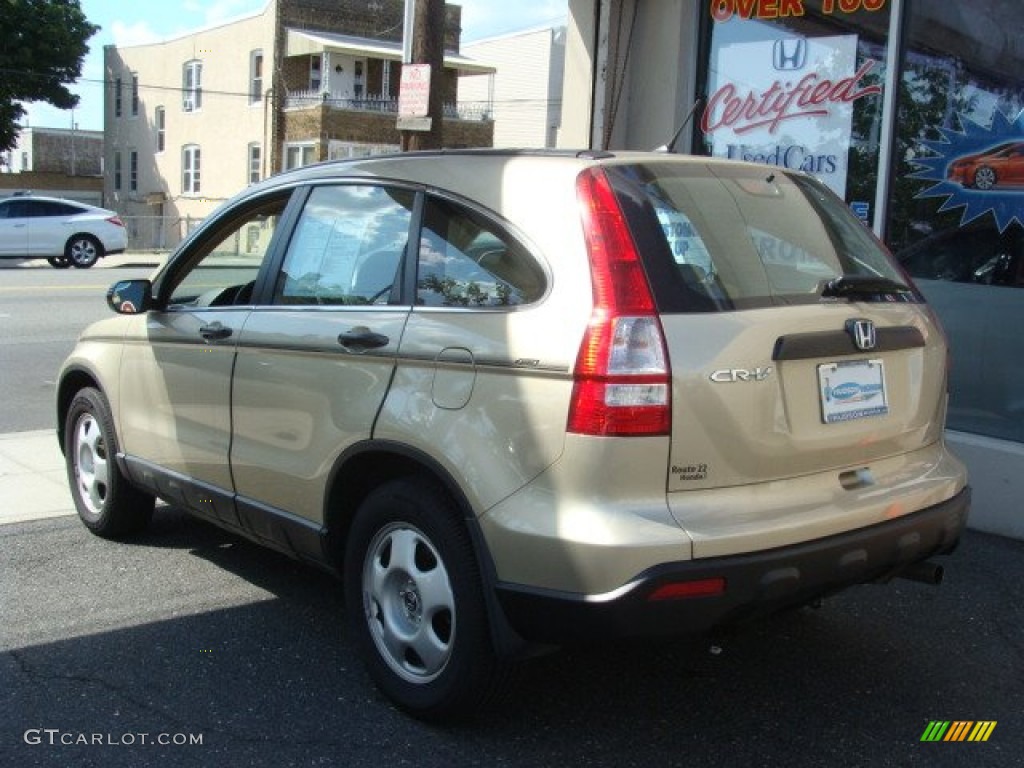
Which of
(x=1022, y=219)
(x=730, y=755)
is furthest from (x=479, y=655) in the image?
(x=1022, y=219)

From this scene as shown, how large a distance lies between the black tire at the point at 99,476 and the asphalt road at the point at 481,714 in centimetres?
31

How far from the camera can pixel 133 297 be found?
4.67m

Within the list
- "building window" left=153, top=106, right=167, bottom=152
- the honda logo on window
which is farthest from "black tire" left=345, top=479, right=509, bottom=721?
"building window" left=153, top=106, right=167, bottom=152

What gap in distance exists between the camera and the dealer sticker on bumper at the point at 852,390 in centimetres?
316

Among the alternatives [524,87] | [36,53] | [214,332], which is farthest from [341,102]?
[214,332]

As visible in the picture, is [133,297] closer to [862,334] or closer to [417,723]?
[417,723]

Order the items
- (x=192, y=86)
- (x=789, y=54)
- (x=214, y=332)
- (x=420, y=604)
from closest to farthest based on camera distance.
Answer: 1. (x=420, y=604)
2. (x=214, y=332)
3. (x=789, y=54)
4. (x=192, y=86)

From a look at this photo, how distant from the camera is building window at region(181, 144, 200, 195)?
40500mm

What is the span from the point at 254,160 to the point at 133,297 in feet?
112

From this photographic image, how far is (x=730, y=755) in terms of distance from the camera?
3.27 metres

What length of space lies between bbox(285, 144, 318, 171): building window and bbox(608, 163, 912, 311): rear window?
32.4m

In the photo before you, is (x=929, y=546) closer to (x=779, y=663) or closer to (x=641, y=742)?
(x=779, y=663)

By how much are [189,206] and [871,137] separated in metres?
36.8

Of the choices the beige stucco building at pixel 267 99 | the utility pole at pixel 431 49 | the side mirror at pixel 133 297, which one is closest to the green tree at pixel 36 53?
the beige stucco building at pixel 267 99
